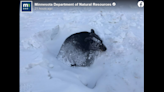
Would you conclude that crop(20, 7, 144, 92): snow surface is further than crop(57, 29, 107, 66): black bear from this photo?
No

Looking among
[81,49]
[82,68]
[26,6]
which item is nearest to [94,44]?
[81,49]

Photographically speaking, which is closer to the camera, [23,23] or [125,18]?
[23,23]

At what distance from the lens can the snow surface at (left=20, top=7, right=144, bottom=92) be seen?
2064mm

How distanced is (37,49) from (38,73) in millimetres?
1096

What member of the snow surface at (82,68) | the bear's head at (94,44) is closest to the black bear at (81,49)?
the bear's head at (94,44)

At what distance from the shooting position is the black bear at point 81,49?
3.09 m

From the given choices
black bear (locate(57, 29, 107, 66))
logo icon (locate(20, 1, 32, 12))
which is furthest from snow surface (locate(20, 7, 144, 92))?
logo icon (locate(20, 1, 32, 12))

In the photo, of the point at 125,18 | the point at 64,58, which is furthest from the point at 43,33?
the point at 125,18

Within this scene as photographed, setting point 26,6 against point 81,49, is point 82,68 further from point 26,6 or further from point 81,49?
point 26,6

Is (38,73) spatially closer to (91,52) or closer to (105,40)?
(91,52)

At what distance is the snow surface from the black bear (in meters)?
0.19

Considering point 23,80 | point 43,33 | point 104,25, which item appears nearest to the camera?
point 23,80

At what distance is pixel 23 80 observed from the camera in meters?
1.89

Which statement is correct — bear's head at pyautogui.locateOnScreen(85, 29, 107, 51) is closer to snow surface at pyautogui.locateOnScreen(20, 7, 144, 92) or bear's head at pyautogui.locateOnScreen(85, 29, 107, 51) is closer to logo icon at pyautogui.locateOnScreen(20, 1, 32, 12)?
snow surface at pyautogui.locateOnScreen(20, 7, 144, 92)
